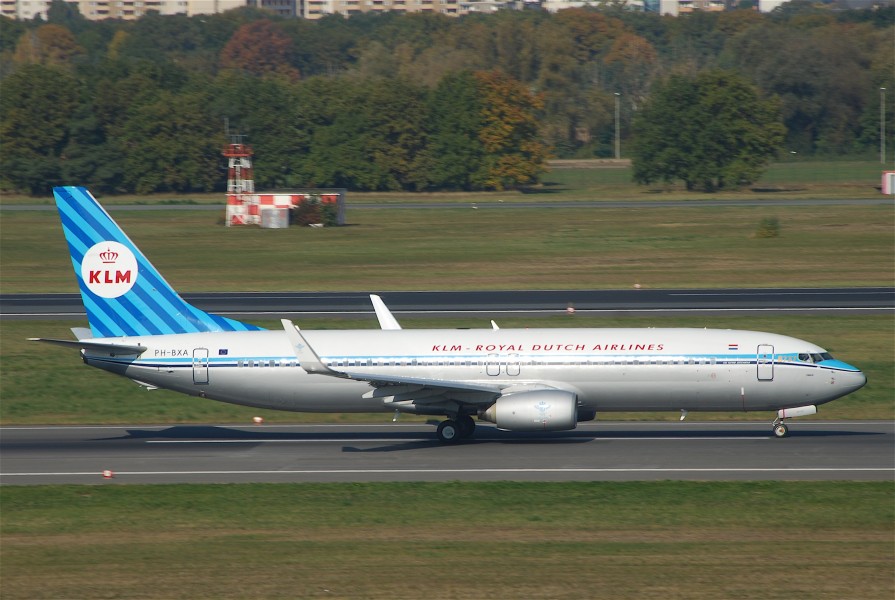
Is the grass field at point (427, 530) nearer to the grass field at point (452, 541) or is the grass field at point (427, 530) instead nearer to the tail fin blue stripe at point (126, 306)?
the grass field at point (452, 541)

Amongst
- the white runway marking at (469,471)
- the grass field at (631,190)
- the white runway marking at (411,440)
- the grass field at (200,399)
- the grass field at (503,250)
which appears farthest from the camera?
the grass field at (631,190)

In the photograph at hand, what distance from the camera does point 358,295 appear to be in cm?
6394

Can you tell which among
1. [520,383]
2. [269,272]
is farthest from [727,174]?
[520,383]

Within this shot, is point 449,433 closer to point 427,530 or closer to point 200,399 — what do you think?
point 427,530

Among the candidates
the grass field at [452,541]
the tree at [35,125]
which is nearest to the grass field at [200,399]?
the grass field at [452,541]

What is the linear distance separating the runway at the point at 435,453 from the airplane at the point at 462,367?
41.7 inches

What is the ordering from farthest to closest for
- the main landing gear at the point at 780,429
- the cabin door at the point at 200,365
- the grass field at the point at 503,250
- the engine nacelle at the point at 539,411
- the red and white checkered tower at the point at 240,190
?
the red and white checkered tower at the point at 240,190, the grass field at the point at 503,250, the cabin door at the point at 200,365, the main landing gear at the point at 780,429, the engine nacelle at the point at 539,411

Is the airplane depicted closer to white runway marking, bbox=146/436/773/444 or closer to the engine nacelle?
the engine nacelle

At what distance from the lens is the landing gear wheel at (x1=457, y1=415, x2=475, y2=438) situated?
35.3 m

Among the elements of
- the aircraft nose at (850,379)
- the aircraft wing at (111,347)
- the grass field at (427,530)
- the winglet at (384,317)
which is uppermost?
the winglet at (384,317)

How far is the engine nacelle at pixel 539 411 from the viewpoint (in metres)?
32.8

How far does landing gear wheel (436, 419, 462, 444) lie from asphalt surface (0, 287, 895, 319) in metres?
19.7

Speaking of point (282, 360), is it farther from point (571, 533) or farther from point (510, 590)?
point (510, 590)

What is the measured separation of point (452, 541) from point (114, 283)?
1787 centimetres
